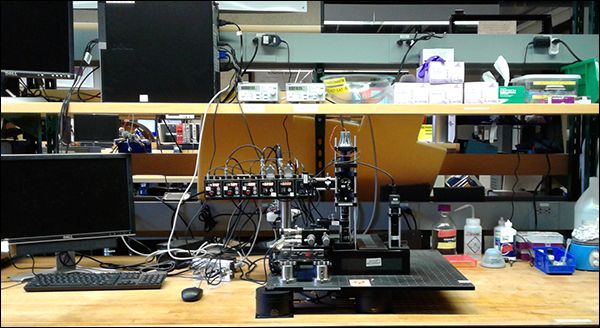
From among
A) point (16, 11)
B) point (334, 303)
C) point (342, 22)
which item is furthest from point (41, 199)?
point (342, 22)

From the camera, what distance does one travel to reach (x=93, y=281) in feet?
4.51

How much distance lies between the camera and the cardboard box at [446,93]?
140cm

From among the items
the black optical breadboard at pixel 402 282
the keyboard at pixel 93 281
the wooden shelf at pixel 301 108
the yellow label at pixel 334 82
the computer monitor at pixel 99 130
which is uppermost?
the yellow label at pixel 334 82

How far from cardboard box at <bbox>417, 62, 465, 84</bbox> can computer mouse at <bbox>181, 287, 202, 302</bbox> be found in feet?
3.45

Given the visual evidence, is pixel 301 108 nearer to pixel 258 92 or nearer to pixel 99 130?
pixel 258 92

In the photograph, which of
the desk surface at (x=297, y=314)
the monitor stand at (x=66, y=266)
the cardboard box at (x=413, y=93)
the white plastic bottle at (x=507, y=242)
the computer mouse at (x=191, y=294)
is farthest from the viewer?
the white plastic bottle at (x=507, y=242)

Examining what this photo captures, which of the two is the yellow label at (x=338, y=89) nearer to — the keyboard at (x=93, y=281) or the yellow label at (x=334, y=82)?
the yellow label at (x=334, y=82)

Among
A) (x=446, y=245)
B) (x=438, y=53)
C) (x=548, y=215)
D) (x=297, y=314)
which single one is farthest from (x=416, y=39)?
(x=297, y=314)

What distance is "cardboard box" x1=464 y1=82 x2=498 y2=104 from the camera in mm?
1401

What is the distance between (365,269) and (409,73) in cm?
77

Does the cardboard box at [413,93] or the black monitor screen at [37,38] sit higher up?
the black monitor screen at [37,38]

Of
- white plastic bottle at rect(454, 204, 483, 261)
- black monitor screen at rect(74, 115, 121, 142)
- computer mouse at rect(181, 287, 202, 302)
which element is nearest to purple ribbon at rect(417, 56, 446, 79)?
white plastic bottle at rect(454, 204, 483, 261)

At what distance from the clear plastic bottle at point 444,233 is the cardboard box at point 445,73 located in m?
0.57

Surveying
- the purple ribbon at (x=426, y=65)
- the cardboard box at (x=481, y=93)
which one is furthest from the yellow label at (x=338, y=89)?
the cardboard box at (x=481, y=93)
